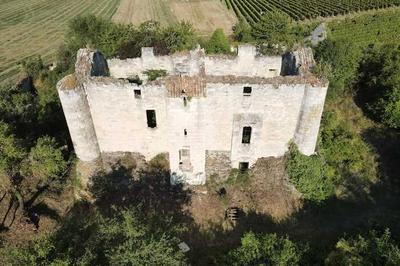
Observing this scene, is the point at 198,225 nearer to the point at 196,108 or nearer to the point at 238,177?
the point at 238,177

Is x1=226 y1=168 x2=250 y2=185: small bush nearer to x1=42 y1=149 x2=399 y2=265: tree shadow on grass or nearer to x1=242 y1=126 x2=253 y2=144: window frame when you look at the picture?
x1=42 y1=149 x2=399 y2=265: tree shadow on grass

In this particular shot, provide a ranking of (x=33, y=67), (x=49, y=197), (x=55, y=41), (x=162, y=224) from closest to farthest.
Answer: (x=162, y=224) → (x=49, y=197) → (x=33, y=67) → (x=55, y=41)

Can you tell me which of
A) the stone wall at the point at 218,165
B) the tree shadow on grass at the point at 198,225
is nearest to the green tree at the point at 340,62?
the tree shadow on grass at the point at 198,225

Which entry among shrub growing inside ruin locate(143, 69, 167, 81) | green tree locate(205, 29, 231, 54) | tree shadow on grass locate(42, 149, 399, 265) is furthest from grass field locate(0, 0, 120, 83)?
tree shadow on grass locate(42, 149, 399, 265)

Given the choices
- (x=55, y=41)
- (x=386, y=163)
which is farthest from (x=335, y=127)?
(x=55, y=41)

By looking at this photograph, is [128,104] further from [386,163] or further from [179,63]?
[386,163]
